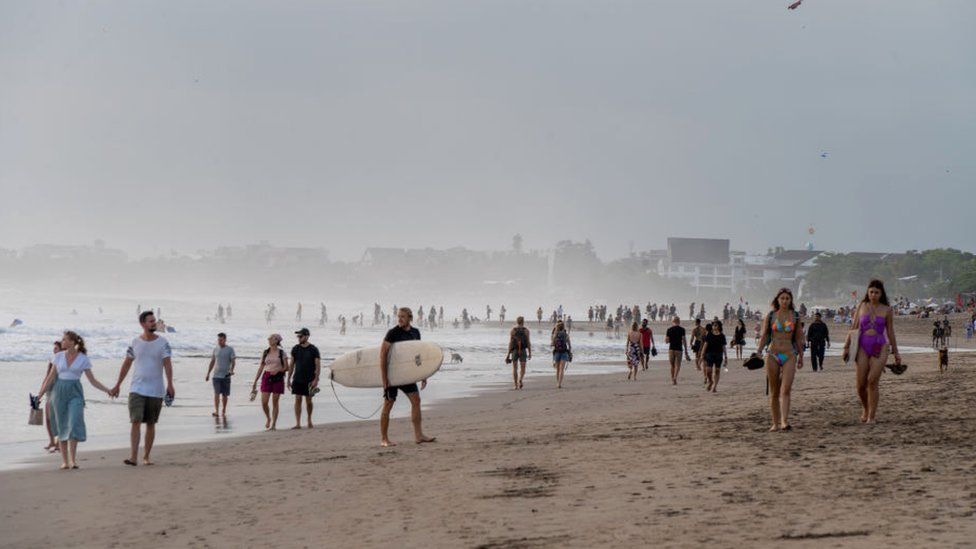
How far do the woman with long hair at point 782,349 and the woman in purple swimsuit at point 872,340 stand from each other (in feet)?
2.71

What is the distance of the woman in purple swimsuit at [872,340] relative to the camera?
1182 cm

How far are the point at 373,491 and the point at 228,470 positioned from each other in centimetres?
249

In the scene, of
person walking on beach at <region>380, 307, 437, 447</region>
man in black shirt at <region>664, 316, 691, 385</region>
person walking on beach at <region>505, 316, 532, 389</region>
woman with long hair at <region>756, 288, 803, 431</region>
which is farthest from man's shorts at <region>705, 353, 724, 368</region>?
person walking on beach at <region>380, 307, 437, 447</region>

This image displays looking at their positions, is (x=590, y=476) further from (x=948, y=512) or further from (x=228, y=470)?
(x=228, y=470)

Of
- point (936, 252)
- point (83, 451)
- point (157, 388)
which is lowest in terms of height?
point (83, 451)

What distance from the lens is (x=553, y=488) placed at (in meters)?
8.34

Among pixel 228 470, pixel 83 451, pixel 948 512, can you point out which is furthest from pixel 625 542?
pixel 83 451

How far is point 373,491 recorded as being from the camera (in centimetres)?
877

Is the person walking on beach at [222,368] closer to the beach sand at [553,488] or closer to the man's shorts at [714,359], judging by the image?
the beach sand at [553,488]

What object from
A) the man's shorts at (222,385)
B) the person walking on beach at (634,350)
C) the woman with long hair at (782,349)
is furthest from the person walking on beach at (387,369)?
the person walking on beach at (634,350)

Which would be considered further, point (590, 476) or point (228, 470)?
point (228, 470)

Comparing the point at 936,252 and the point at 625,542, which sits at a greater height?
the point at 936,252

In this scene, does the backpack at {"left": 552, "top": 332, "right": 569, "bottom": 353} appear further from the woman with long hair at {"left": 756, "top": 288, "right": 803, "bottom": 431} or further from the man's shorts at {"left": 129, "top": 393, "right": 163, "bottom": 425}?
the man's shorts at {"left": 129, "top": 393, "right": 163, "bottom": 425}

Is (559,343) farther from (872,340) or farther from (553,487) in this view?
(553,487)
